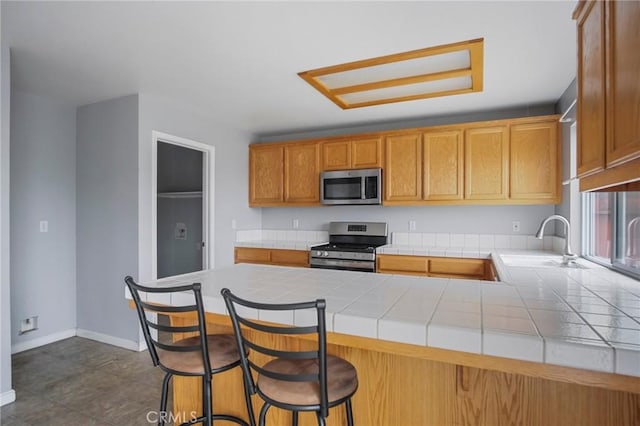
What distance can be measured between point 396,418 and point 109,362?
8.57 ft

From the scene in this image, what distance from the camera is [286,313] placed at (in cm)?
120

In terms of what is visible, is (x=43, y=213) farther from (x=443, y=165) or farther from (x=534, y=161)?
(x=534, y=161)

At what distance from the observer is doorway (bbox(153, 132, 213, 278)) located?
3.88m

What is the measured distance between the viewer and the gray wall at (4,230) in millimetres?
2193

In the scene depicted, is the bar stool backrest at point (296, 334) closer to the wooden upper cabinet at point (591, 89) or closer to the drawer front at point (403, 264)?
the wooden upper cabinet at point (591, 89)

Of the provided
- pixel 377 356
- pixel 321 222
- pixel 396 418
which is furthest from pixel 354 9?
pixel 321 222

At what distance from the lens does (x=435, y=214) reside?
388 centimetres

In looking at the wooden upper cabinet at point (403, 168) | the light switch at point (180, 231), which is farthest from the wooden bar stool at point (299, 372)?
the light switch at point (180, 231)

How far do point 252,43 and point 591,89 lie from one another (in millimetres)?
1811

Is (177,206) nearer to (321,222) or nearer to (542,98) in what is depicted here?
(321,222)

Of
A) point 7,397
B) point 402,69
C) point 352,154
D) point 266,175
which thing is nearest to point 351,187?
point 352,154

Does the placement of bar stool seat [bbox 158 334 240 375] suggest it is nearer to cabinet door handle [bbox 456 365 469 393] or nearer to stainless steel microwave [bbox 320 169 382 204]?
cabinet door handle [bbox 456 365 469 393]

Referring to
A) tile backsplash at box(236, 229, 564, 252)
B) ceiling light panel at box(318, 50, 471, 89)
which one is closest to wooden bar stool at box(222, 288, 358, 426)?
ceiling light panel at box(318, 50, 471, 89)

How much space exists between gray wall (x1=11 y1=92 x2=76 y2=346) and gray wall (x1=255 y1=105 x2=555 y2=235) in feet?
7.36
